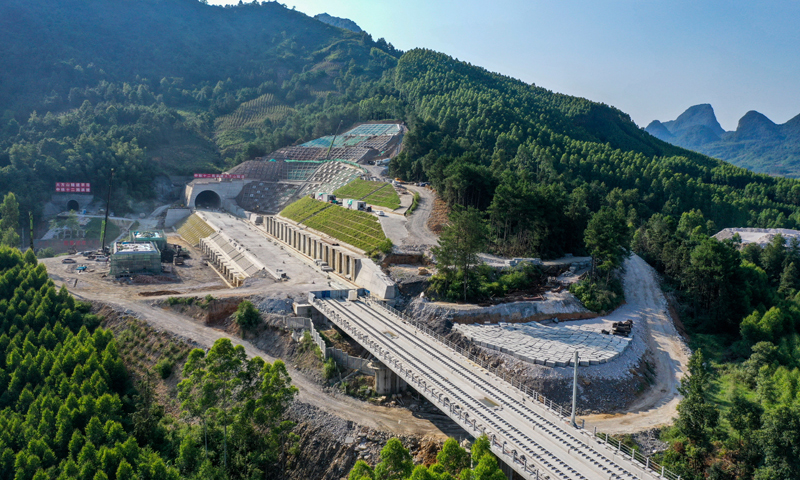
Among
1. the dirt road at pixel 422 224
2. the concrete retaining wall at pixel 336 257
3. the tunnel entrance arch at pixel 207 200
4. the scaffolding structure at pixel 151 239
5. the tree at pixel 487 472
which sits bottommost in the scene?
the scaffolding structure at pixel 151 239

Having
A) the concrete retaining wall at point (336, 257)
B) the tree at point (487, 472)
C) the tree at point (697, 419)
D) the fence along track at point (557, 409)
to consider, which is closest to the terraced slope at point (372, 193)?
the concrete retaining wall at point (336, 257)

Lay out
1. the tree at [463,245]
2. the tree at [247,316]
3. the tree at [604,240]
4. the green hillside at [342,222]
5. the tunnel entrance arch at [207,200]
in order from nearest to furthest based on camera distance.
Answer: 1. the tree at [247,316]
2. the tree at [463,245]
3. the tree at [604,240]
4. the green hillside at [342,222]
5. the tunnel entrance arch at [207,200]

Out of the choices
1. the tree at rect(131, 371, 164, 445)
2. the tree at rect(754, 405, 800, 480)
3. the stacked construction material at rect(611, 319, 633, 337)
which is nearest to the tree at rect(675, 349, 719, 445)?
the tree at rect(754, 405, 800, 480)

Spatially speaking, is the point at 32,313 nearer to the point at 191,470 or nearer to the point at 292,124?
the point at 191,470

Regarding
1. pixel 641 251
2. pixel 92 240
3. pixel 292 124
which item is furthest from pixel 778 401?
pixel 292 124

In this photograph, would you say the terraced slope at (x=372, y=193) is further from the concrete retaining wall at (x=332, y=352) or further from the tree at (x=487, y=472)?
the tree at (x=487, y=472)

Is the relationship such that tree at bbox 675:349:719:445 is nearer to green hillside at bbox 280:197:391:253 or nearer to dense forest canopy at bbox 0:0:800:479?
dense forest canopy at bbox 0:0:800:479
